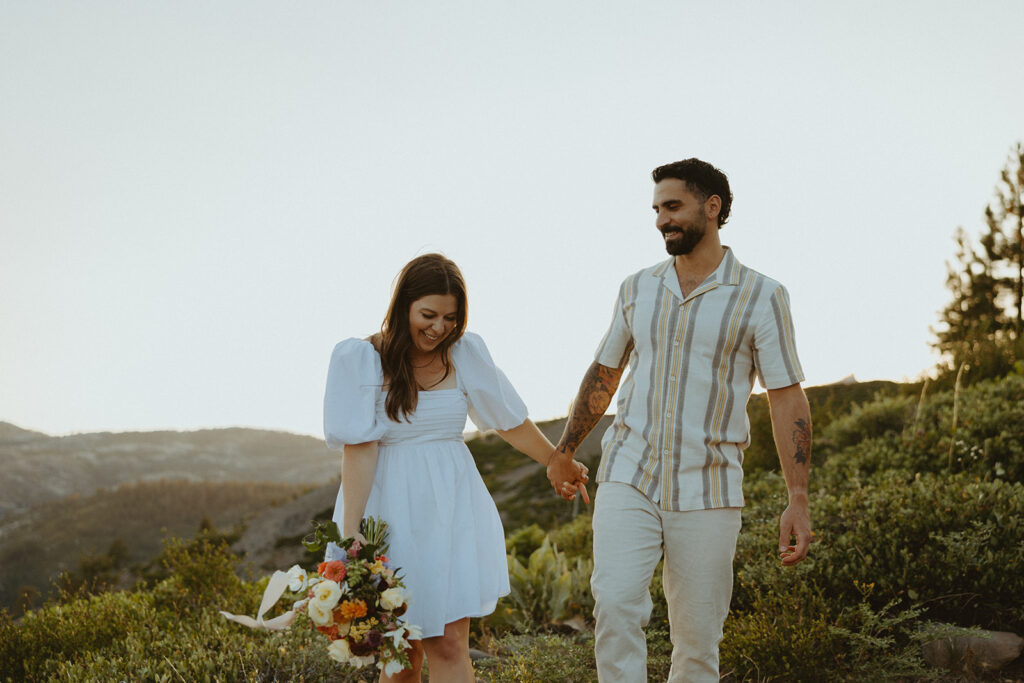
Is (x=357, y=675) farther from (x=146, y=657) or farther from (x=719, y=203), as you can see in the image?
(x=719, y=203)

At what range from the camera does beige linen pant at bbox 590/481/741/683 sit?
9.53 ft

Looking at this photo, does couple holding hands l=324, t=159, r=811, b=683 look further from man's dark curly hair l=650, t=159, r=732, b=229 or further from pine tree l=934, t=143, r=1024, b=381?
pine tree l=934, t=143, r=1024, b=381

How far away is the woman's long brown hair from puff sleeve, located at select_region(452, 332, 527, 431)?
0.16 metres

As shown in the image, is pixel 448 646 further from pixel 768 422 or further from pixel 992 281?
pixel 992 281

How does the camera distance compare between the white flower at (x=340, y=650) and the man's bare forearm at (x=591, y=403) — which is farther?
the man's bare forearm at (x=591, y=403)

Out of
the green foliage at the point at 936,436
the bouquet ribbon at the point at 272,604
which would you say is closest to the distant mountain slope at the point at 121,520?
the green foliage at the point at 936,436

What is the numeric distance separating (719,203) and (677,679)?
80.3 inches

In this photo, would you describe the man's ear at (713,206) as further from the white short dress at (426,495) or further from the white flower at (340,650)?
the white flower at (340,650)

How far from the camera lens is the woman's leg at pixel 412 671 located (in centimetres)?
297

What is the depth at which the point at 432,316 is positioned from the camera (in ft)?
9.71

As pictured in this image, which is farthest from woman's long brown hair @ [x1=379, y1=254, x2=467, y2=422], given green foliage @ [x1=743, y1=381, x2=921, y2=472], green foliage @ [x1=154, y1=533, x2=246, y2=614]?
green foliage @ [x1=743, y1=381, x2=921, y2=472]

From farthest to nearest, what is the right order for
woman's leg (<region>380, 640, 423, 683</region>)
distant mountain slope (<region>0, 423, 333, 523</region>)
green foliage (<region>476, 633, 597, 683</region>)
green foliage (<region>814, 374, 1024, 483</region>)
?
1. distant mountain slope (<region>0, 423, 333, 523</region>)
2. green foliage (<region>814, 374, 1024, 483</region>)
3. green foliage (<region>476, 633, 597, 683</region>)
4. woman's leg (<region>380, 640, 423, 683</region>)

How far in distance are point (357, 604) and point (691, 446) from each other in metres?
1.41

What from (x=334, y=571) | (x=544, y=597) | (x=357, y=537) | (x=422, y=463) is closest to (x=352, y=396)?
(x=422, y=463)
